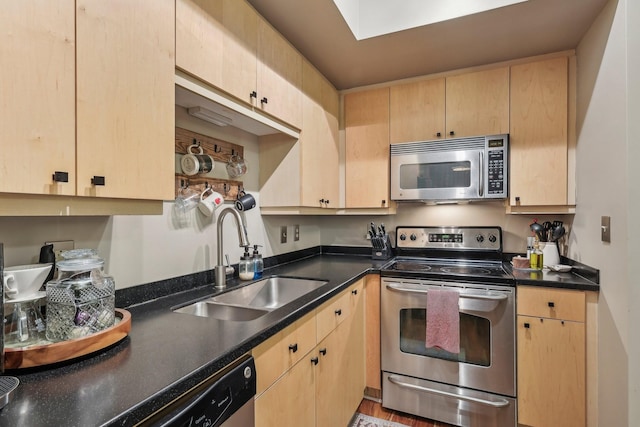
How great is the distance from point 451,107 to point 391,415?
2169 mm

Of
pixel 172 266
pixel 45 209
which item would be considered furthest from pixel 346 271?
pixel 45 209

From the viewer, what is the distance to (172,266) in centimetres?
148

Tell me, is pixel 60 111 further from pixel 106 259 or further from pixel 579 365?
pixel 579 365

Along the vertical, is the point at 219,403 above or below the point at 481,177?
below

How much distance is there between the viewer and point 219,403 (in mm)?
839

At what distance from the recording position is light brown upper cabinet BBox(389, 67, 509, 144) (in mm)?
2189

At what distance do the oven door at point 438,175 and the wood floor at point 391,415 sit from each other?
1469 millimetres

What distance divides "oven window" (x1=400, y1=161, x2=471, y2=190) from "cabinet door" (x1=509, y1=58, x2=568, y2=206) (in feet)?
0.98

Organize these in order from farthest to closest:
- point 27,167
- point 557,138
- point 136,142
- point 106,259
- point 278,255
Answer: point 278,255
point 557,138
point 106,259
point 136,142
point 27,167

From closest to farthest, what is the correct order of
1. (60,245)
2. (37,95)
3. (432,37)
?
(37,95), (60,245), (432,37)

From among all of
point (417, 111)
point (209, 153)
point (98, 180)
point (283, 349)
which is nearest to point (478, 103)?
point (417, 111)

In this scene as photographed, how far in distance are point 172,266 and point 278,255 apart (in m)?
0.92

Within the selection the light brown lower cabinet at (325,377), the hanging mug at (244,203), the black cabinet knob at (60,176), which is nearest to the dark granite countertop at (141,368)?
the light brown lower cabinet at (325,377)

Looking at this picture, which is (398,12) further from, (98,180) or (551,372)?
(551,372)
